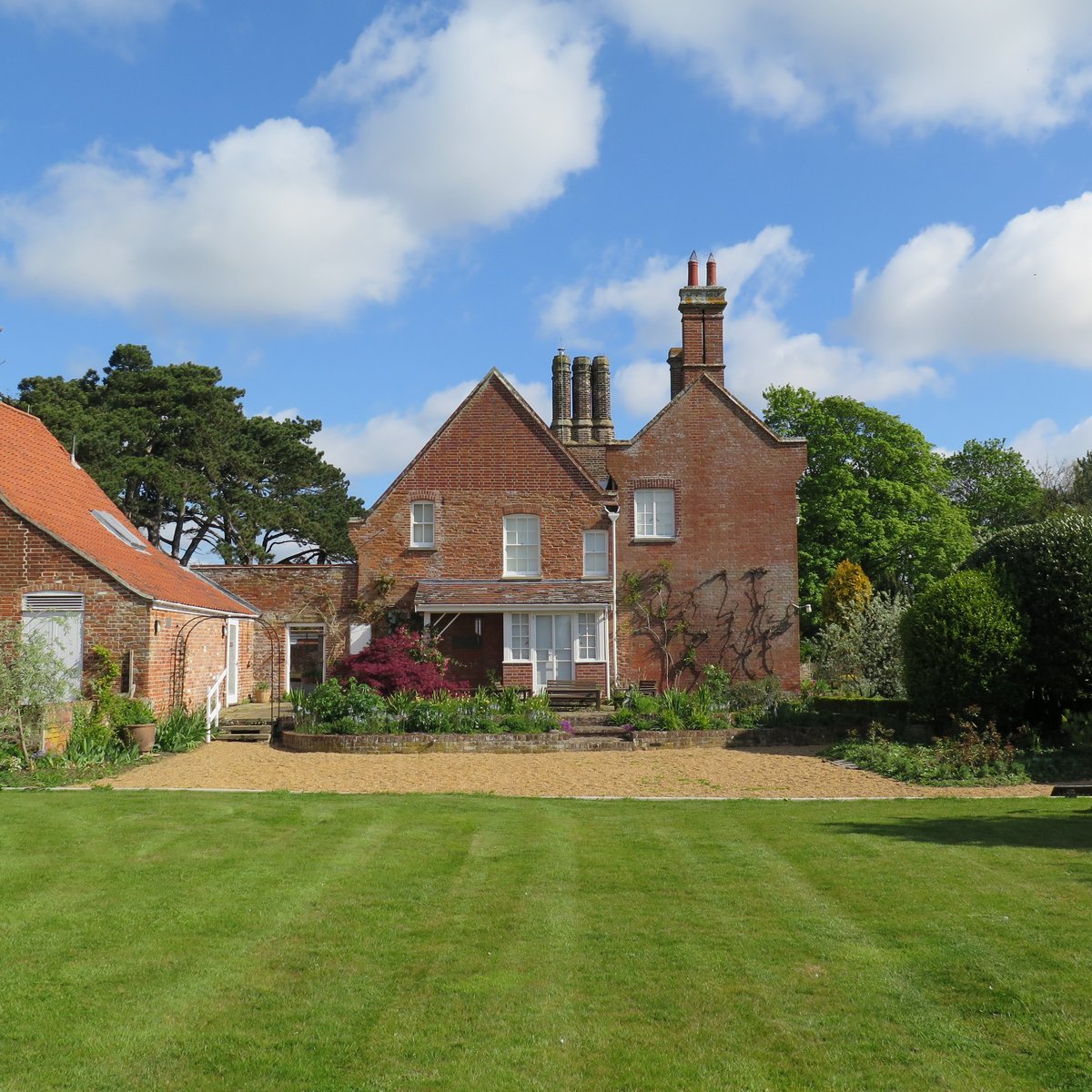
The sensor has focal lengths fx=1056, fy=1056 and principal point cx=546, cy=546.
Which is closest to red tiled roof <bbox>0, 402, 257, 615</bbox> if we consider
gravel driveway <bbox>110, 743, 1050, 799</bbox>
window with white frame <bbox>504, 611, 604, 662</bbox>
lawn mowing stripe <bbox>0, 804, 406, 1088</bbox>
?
gravel driveway <bbox>110, 743, 1050, 799</bbox>

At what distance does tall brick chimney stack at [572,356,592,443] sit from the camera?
3525 cm

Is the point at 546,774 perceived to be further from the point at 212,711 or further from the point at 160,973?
the point at 160,973

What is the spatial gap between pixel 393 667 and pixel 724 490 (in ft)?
38.8

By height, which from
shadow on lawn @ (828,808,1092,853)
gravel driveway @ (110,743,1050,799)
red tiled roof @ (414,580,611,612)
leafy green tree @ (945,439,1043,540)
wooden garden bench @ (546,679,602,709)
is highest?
leafy green tree @ (945,439,1043,540)

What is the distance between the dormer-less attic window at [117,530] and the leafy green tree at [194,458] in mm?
16387

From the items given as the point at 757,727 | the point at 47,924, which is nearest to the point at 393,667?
the point at 757,727

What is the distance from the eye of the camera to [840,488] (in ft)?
149

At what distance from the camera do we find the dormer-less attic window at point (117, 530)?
88.7 feet

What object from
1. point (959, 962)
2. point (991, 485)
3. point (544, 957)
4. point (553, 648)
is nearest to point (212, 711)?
point (553, 648)

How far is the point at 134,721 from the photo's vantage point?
67.5ft

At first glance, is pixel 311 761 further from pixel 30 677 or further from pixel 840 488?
pixel 840 488

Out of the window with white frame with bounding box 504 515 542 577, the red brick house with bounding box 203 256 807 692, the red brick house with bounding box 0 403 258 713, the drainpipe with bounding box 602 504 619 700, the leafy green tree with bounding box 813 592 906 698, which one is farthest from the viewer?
the window with white frame with bounding box 504 515 542 577

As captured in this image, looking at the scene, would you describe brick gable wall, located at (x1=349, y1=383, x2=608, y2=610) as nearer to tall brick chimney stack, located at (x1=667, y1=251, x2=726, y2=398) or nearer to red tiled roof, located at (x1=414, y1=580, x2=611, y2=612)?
red tiled roof, located at (x1=414, y1=580, x2=611, y2=612)

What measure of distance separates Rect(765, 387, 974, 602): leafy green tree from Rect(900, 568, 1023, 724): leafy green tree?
2384 cm
